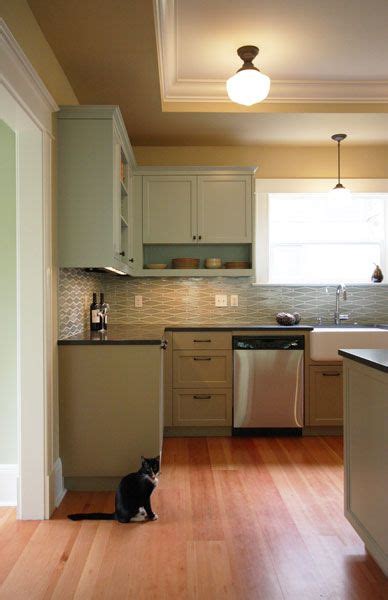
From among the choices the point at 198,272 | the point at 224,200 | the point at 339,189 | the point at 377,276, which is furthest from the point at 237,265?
A: the point at 377,276

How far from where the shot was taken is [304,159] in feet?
14.7

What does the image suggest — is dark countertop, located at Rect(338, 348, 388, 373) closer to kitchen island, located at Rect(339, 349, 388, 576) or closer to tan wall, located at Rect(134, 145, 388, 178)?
kitchen island, located at Rect(339, 349, 388, 576)

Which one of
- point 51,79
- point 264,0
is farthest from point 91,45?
point 264,0

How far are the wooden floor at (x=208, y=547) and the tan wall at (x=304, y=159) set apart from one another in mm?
2753

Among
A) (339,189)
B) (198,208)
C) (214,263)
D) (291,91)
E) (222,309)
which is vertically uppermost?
(291,91)

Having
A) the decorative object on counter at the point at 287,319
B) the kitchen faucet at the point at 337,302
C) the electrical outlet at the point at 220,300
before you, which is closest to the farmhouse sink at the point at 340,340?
the decorative object on counter at the point at 287,319

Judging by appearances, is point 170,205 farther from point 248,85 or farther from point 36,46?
point 36,46

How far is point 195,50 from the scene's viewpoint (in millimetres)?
3090

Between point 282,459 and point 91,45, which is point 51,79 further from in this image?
point 282,459

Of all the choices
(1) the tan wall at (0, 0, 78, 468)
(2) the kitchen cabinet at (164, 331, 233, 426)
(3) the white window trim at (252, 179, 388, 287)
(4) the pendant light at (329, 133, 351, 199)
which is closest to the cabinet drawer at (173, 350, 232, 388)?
(2) the kitchen cabinet at (164, 331, 233, 426)

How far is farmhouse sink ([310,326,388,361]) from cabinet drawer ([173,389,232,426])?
82cm

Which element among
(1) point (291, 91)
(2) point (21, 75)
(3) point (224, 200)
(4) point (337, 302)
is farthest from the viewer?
(4) point (337, 302)

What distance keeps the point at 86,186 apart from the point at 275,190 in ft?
7.26

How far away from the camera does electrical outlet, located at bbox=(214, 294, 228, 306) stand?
4434mm
